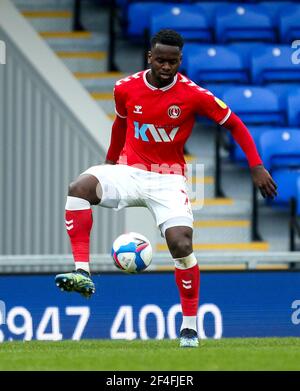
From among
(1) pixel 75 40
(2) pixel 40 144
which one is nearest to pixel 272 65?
(1) pixel 75 40

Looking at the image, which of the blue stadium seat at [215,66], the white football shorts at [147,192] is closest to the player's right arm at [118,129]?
the white football shorts at [147,192]

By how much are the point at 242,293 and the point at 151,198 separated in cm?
257

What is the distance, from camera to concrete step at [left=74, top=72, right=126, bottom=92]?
14516mm

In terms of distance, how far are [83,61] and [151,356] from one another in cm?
704

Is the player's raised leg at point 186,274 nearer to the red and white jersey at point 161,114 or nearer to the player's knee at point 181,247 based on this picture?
the player's knee at point 181,247

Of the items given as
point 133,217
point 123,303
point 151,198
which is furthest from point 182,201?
point 133,217

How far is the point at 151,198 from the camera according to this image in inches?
373

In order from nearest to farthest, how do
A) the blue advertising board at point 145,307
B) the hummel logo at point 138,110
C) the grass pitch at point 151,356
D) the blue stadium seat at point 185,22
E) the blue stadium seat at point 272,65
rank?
1. the grass pitch at point 151,356
2. the hummel logo at point 138,110
3. the blue advertising board at point 145,307
4. the blue stadium seat at point 185,22
5. the blue stadium seat at point 272,65

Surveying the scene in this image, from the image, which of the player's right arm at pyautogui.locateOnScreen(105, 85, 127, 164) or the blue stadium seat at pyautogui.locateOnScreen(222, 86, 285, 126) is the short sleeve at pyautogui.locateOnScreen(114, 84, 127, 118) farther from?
the blue stadium seat at pyautogui.locateOnScreen(222, 86, 285, 126)

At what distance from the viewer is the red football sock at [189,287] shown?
9383mm

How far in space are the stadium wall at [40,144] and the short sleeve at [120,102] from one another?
3.68 metres

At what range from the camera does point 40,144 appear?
1365cm

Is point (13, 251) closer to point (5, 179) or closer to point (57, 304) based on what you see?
point (5, 179)

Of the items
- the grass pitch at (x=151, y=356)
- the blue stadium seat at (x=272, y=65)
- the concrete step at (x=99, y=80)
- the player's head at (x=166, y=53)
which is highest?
the blue stadium seat at (x=272, y=65)
